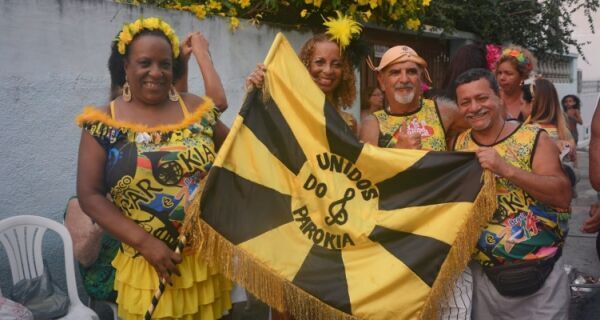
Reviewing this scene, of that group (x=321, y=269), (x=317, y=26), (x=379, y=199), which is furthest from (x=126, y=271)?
(x=317, y=26)

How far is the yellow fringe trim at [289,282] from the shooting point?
102 inches

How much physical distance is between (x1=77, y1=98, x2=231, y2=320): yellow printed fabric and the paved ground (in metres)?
2.03

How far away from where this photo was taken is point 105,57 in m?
4.48

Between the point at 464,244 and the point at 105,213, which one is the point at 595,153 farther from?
the point at 105,213

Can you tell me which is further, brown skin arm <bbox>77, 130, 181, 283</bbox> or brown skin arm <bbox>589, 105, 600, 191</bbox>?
brown skin arm <bbox>589, 105, 600, 191</bbox>

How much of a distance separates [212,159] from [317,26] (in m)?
3.87

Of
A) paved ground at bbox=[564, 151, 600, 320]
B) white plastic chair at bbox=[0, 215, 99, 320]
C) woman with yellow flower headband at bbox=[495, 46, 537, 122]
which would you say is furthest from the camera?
woman with yellow flower headband at bbox=[495, 46, 537, 122]

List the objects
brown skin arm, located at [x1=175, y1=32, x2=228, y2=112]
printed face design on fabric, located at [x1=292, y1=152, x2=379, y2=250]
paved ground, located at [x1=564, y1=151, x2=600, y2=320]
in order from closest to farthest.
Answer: printed face design on fabric, located at [x1=292, y1=152, x2=379, y2=250]
paved ground, located at [x1=564, y1=151, x2=600, y2=320]
brown skin arm, located at [x1=175, y1=32, x2=228, y2=112]

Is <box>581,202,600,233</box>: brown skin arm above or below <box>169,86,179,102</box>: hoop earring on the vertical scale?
below

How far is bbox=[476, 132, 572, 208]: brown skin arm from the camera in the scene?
257 centimetres

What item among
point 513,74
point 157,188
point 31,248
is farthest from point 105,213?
point 513,74

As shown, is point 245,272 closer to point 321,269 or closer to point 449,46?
point 321,269

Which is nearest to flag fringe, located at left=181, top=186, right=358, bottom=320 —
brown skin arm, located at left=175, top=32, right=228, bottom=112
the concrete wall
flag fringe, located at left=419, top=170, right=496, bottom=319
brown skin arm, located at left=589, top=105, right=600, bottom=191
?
flag fringe, located at left=419, top=170, right=496, bottom=319

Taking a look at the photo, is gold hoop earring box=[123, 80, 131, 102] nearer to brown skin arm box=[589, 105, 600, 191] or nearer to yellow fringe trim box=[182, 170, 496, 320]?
yellow fringe trim box=[182, 170, 496, 320]
